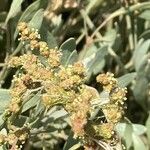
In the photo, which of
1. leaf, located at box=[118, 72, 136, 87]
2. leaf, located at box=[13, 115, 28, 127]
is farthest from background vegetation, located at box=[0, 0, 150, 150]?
leaf, located at box=[13, 115, 28, 127]

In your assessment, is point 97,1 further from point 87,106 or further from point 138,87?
point 87,106

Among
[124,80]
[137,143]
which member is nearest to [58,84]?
[124,80]

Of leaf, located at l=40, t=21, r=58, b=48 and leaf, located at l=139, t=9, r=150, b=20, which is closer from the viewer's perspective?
leaf, located at l=40, t=21, r=58, b=48

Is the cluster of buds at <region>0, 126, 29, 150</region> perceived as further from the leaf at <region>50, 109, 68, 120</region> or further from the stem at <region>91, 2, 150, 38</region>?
the stem at <region>91, 2, 150, 38</region>

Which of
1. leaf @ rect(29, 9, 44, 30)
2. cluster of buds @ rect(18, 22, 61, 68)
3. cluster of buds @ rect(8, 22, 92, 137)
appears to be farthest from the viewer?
leaf @ rect(29, 9, 44, 30)

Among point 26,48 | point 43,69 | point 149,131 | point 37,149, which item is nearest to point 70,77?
point 43,69
